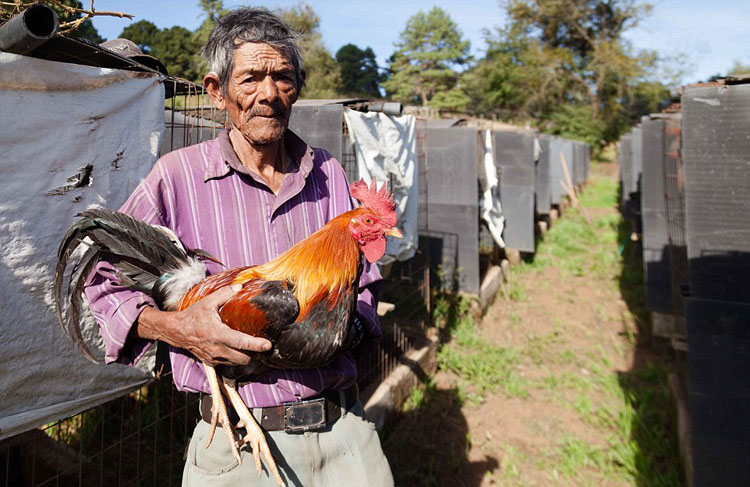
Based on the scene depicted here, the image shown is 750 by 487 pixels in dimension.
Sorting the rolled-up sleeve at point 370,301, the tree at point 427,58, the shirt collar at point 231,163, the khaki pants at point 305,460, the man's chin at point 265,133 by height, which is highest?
the tree at point 427,58

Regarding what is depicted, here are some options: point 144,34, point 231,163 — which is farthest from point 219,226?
point 144,34

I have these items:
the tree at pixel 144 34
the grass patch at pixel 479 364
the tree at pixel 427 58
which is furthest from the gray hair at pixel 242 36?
the tree at pixel 427 58

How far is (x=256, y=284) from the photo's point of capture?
4.68 feet

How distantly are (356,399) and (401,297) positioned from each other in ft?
12.0

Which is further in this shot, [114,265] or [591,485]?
[591,485]

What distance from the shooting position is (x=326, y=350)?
145cm

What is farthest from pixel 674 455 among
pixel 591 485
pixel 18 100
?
pixel 18 100

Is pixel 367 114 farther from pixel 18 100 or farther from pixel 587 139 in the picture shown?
pixel 587 139

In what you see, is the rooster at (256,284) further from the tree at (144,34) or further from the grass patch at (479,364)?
the tree at (144,34)

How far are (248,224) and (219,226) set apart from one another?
97 mm

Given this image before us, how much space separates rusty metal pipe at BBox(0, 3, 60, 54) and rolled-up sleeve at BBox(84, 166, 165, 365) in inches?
28.9

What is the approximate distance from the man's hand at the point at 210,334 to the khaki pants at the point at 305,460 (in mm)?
378

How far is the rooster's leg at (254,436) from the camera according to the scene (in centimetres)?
144

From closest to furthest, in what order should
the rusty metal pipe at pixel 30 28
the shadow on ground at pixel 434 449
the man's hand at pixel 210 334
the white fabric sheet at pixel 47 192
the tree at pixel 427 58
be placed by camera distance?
the man's hand at pixel 210 334
the rusty metal pipe at pixel 30 28
the white fabric sheet at pixel 47 192
the shadow on ground at pixel 434 449
the tree at pixel 427 58
